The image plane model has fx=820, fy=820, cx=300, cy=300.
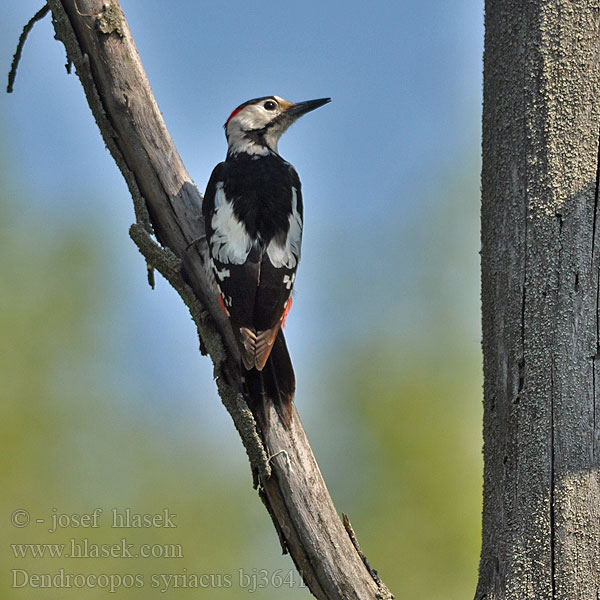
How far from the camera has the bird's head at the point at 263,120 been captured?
4191 mm

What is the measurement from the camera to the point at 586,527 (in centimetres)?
205

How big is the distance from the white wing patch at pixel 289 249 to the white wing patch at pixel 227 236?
96mm

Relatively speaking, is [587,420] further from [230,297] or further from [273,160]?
[273,160]

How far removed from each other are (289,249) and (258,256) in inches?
6.0

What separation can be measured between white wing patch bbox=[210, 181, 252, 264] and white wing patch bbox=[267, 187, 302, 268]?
0.10 meters

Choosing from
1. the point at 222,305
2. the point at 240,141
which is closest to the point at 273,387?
the point at 222,305

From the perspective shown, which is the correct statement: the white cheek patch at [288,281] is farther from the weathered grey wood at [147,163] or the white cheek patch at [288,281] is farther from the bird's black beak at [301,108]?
the bird's black beak at [301,108]

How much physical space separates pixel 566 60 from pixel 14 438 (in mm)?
7004

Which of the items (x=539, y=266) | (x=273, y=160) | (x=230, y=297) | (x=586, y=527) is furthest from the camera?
(x=273, y=160)

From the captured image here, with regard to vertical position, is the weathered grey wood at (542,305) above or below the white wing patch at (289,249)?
below

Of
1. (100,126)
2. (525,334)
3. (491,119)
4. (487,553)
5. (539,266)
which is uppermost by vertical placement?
(100,126)

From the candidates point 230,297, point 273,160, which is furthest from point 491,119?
point 273,160

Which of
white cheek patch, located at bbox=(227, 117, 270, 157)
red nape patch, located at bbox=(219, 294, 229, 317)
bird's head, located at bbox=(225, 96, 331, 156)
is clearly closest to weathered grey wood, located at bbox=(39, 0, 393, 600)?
red nape patch, located at bbox=(219, 294, 229, 317)

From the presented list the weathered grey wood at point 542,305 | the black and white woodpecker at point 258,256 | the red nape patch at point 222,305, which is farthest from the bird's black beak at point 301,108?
the weathered grey wood at point 542,305
